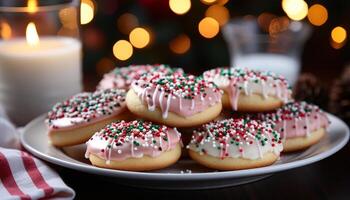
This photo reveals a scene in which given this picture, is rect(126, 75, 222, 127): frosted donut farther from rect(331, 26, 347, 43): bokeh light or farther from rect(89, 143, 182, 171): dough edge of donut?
rect(331, 26, 347, 43): bokeh light

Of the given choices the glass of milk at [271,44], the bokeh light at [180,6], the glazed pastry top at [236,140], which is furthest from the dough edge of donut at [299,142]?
the bokeh light at [180,6]

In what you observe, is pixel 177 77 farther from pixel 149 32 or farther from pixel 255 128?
pixel 149 32

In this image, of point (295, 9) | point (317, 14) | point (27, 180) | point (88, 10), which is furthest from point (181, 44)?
point (27, 180)

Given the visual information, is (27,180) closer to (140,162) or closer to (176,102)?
(140,162)

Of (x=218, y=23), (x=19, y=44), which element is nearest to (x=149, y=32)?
(x=218, y=23)

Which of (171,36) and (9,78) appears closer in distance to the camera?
(9,78)

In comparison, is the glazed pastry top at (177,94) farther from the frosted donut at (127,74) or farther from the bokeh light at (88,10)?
the bokeh light at (88,10)

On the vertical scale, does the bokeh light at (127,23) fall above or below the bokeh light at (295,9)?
below
